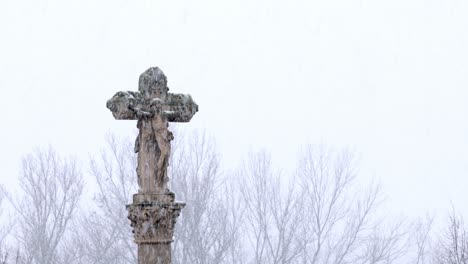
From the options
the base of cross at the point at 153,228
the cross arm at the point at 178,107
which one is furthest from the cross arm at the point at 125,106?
the base of cross at the point at 153,228

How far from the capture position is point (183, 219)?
39406 mm

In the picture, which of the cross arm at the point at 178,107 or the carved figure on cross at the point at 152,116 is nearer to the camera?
the carved figure on cross at the point at 152,116

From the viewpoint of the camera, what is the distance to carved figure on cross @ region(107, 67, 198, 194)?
30.2 ft

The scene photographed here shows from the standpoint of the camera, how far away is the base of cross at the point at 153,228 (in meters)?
8.97

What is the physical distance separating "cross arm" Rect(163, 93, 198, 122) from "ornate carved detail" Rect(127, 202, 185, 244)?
0.96 m

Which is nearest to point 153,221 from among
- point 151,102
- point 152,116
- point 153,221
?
point 153,221

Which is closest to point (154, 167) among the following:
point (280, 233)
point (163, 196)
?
point (163, 196)

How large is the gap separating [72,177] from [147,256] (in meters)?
34.9

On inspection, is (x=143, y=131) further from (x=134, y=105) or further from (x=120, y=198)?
(x=120, y=198)

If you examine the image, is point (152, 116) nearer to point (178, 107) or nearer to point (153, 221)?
point (178, 107)

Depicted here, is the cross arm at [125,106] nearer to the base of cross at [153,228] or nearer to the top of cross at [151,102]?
the top of cross at [151,102]

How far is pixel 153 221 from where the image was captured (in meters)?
8.98

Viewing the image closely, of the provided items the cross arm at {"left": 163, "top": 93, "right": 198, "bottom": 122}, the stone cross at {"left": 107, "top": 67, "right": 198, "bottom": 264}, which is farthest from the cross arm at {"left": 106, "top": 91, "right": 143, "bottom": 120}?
the cross arm at {"left": 163, "top": 93, "right": 198, "bottom": 122}

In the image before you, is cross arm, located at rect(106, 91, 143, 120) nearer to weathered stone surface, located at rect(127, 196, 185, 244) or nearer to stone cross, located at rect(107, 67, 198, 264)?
stone cross, located at rect(107, 67, 198, 264)
